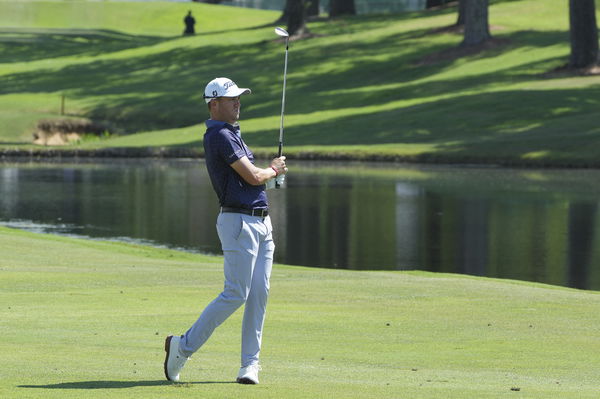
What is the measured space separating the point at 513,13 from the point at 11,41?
4589 centimetres

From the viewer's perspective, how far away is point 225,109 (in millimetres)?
10859

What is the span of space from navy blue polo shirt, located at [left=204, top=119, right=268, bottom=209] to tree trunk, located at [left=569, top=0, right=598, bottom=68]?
5820 cm

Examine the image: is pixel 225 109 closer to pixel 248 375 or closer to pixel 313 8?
pixel 248 375

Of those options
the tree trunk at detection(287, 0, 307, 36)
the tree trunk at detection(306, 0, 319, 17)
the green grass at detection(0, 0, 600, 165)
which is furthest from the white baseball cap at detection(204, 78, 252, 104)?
the tree trunk at detection(306, 0, 319, 17)

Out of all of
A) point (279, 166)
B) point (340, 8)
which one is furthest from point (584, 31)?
point (279, 166)

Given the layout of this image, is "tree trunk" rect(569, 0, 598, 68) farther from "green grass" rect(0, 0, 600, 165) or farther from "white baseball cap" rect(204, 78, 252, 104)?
"white baseball cap" rect(204, 78, 252, 104)

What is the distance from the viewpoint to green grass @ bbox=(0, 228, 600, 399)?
10.8 m

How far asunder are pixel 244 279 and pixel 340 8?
311 feet

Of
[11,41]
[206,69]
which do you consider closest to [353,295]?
[206,69]

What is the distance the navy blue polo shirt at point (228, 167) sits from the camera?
10.8 meters

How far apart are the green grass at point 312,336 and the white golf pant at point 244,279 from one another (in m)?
0.38

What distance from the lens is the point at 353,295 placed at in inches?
726

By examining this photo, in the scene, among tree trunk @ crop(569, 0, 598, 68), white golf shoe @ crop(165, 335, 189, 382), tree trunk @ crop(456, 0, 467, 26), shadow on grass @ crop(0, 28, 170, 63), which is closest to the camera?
white golf shoe @ crop(165, 335, 189, 382)

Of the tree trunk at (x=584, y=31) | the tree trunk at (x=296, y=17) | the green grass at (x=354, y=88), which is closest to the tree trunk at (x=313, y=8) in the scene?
the green grass at (x=354, y=88)
